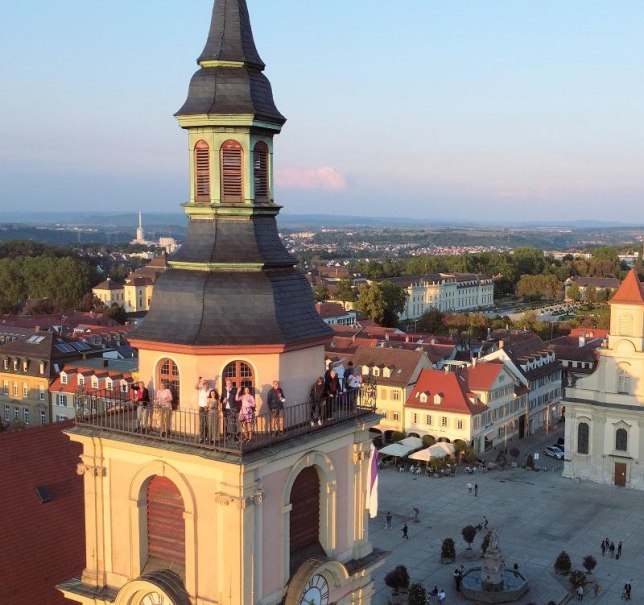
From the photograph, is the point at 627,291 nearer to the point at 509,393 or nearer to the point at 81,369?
the point at 509,393

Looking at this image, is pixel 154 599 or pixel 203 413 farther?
pixel 154 599

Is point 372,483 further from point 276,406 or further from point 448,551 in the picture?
point 448,551

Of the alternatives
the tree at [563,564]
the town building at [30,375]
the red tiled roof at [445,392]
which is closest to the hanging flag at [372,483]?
the tree at [563,564]

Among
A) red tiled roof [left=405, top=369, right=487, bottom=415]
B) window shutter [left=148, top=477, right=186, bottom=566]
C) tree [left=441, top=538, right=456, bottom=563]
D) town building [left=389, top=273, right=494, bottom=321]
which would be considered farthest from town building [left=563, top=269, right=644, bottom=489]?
town building [left=389, top=273, right=494, bottom=321]

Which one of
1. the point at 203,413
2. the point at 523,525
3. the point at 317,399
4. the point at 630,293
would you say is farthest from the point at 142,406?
the point at 630,293

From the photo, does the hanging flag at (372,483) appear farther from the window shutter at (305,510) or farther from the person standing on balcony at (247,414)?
the person standing on balcony at (247,414)

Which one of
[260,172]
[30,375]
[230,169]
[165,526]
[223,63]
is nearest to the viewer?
[165,526]

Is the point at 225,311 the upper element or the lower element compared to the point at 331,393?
upper
